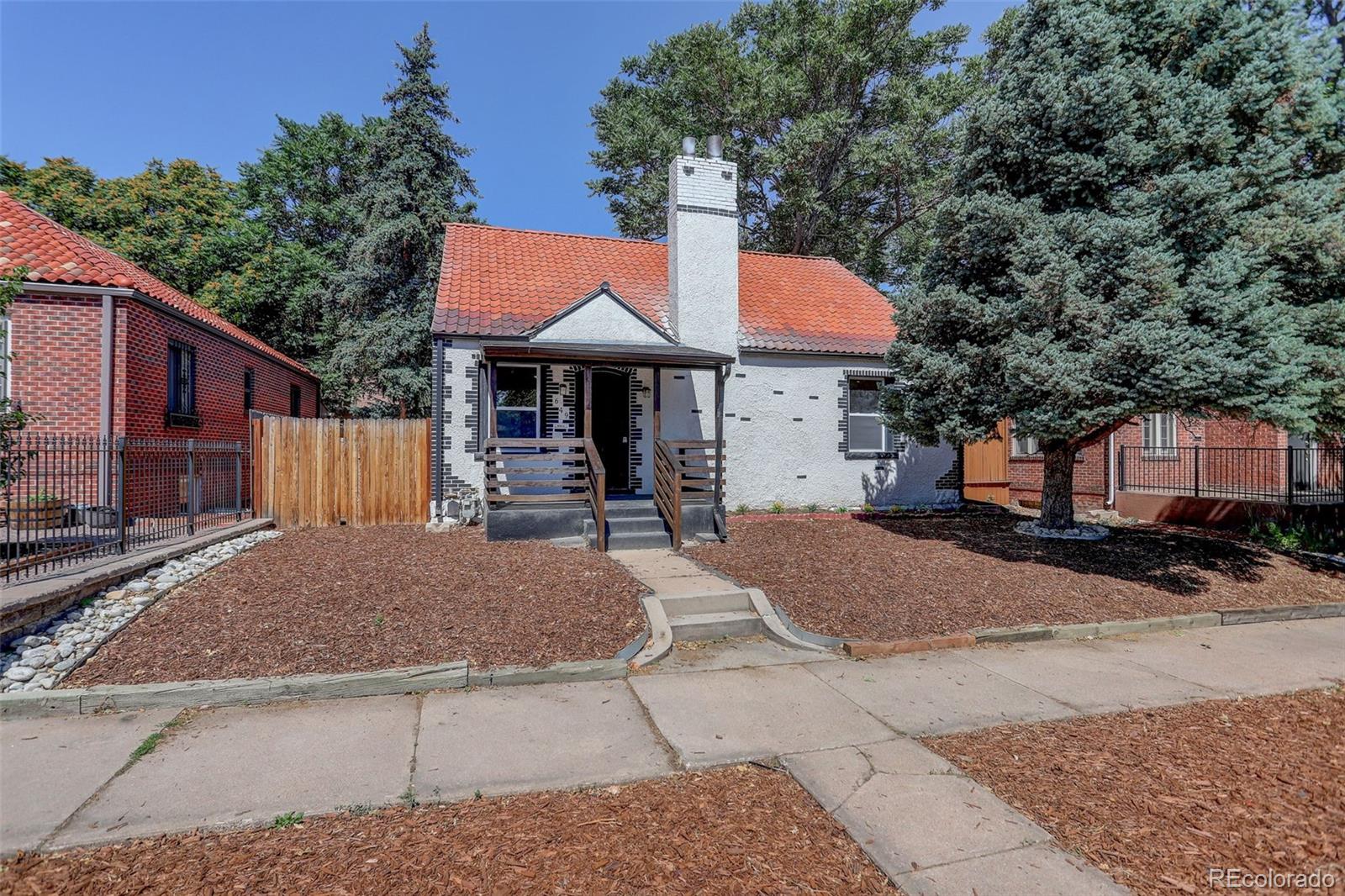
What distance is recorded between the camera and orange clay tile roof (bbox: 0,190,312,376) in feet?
32.3

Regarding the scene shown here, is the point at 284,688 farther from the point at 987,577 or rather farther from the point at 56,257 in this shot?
the point at 56,257

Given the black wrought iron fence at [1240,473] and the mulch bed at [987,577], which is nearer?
the mulch bed at [987,577]

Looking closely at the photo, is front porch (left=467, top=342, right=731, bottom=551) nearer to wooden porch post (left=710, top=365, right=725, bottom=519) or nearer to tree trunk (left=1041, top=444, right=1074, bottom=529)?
wooden porch post (left=710, top=365, right=725, bottom=519)

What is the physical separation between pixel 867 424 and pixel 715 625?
8.65m

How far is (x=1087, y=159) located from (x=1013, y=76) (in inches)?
70.2

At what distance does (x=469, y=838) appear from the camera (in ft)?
9.55

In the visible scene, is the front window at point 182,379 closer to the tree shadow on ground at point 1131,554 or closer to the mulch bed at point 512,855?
the mulch bed at point 512,855

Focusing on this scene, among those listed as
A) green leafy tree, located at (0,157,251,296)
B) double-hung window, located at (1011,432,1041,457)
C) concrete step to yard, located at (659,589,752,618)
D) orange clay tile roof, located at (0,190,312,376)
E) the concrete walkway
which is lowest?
the concrete walkway

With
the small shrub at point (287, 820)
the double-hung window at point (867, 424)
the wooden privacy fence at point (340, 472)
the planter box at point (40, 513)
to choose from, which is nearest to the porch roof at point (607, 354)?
the wooden privacy fence at point (340, 472)

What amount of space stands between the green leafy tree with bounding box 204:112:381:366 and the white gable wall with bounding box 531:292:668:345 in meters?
12.3

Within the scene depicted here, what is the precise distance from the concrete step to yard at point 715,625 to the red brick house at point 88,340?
959 cm

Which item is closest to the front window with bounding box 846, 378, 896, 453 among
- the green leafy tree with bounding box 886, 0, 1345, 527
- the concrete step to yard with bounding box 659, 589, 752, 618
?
the green leafy tree with bounding box 886, 0, 1345, 527

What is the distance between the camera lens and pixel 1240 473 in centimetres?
1394

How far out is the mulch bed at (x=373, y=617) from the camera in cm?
489
